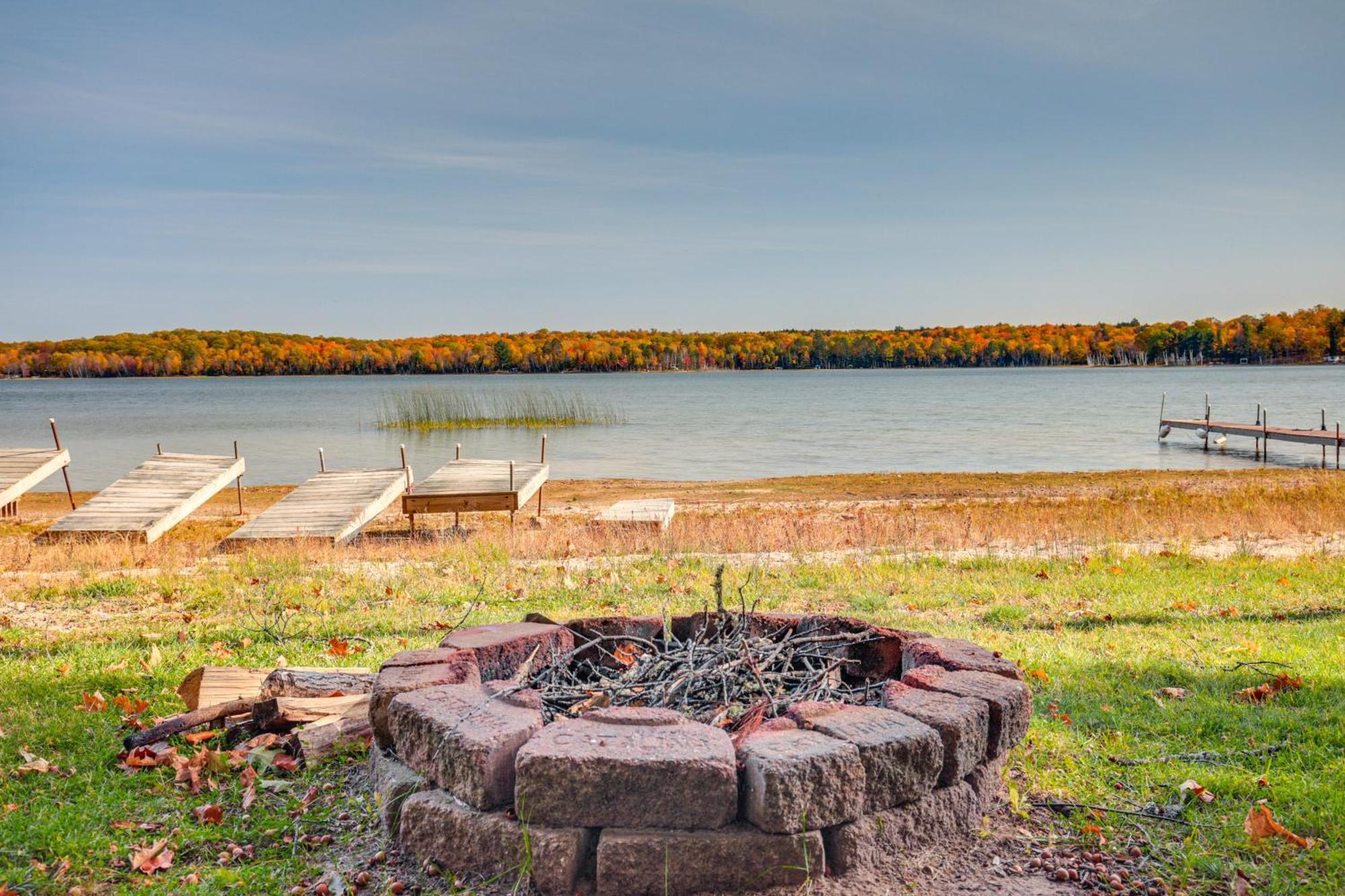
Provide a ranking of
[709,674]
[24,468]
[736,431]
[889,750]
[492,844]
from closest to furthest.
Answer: [492,844] < [889,750] < [709,674] < [24,468] < [736,431]

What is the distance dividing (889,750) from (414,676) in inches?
78.6

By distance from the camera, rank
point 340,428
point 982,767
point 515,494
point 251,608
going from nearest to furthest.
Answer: point 982,767
point 251,608
point 515,494
point 340,428

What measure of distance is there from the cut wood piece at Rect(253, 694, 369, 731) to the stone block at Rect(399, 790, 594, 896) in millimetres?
1311

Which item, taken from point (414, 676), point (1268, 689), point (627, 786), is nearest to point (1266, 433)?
point (1268, 689)

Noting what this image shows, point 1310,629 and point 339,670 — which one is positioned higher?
point 339,670

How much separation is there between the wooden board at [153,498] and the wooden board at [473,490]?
137 inches

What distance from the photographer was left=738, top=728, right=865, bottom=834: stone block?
294 centimetres

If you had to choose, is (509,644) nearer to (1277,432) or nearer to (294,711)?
(294,711)

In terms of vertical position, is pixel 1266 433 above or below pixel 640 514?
below

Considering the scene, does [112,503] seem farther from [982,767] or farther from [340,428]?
[340,428]

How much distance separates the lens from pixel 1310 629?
21.2 feet

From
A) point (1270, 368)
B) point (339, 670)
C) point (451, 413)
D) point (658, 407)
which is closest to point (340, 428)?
point (451, 413)

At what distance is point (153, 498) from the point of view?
14875 mm

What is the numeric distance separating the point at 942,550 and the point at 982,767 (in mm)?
6851
